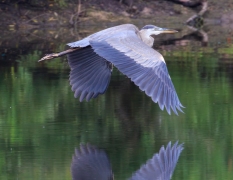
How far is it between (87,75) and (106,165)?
1.80 metres

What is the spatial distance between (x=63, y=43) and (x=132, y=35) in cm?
910

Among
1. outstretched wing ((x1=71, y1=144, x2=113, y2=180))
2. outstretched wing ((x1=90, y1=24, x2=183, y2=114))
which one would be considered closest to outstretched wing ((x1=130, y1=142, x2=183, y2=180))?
outstretched wing ((x1=71, y1=144, x2=113, y2=180))

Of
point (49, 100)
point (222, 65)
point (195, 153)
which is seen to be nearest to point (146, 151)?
point (195, 153)

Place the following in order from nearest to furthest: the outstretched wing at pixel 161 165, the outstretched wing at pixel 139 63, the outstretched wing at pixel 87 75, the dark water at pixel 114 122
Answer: the outstretched wing at pixel 161 165
the dark water at pixel 114 122
the outstretched wing at pixel 139 63
the outstretched wing at pixel 87 75

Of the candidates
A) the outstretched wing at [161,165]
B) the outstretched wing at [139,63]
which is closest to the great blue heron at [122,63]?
the outstretched wing at [139,63]

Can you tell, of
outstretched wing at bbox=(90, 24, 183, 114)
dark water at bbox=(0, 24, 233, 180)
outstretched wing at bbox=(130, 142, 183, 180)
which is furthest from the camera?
outstretched wing at bbox=(90, 24, 183, 114)

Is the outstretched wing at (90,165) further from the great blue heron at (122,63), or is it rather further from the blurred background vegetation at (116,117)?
the great blue heron at (122,63)

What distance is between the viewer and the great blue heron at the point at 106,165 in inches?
209

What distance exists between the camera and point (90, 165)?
567 centimetres

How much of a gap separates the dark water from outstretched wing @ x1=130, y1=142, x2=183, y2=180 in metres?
0.07

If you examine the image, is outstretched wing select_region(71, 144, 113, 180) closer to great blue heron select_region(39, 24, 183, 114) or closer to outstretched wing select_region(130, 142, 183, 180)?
outstretched wing select_region(130, 142, 183, 180)

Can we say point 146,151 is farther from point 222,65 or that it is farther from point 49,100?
point 222,65

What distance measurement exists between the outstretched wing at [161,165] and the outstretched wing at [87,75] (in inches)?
51.3

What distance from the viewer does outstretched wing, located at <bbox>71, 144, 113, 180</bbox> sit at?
5336mm
